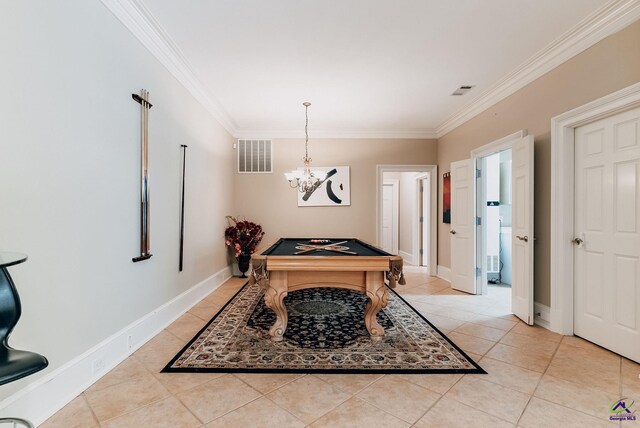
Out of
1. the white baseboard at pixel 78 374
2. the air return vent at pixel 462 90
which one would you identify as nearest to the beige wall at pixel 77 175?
the white baseboard at pixel 78 374

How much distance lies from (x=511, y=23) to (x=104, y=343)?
13.5ft

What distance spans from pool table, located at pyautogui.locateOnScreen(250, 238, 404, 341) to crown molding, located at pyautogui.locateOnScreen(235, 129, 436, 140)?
3532mm

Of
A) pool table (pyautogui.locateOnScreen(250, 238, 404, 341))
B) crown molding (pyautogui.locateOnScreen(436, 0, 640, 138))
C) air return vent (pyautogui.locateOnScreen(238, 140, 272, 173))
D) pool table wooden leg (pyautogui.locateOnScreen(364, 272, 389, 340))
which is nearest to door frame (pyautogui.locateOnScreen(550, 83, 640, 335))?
crown molding (pyautogui.locateOnScreen(436, 0, 640, 138))

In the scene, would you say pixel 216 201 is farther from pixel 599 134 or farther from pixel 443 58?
pixel 599 134

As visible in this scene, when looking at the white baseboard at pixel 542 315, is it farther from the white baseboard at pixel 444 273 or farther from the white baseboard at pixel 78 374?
the white baseboard at pixel 78 374

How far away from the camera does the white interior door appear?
10.1ft

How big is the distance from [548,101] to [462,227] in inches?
82.3

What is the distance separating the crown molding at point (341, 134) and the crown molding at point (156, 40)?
1646 mm

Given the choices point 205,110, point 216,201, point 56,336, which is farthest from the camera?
A: point 216,201

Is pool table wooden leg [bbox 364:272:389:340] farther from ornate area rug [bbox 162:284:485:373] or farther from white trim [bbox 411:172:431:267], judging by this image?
white trim [bbox 411:172:431:267]

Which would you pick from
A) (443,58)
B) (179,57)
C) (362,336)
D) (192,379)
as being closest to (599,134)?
(443,58)

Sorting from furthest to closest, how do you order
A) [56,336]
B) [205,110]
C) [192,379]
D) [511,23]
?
[205,110] → [511,23] → [192,379] → [56,336]

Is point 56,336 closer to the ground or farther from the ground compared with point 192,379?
farther from the ground

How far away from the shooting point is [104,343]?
2.11m
